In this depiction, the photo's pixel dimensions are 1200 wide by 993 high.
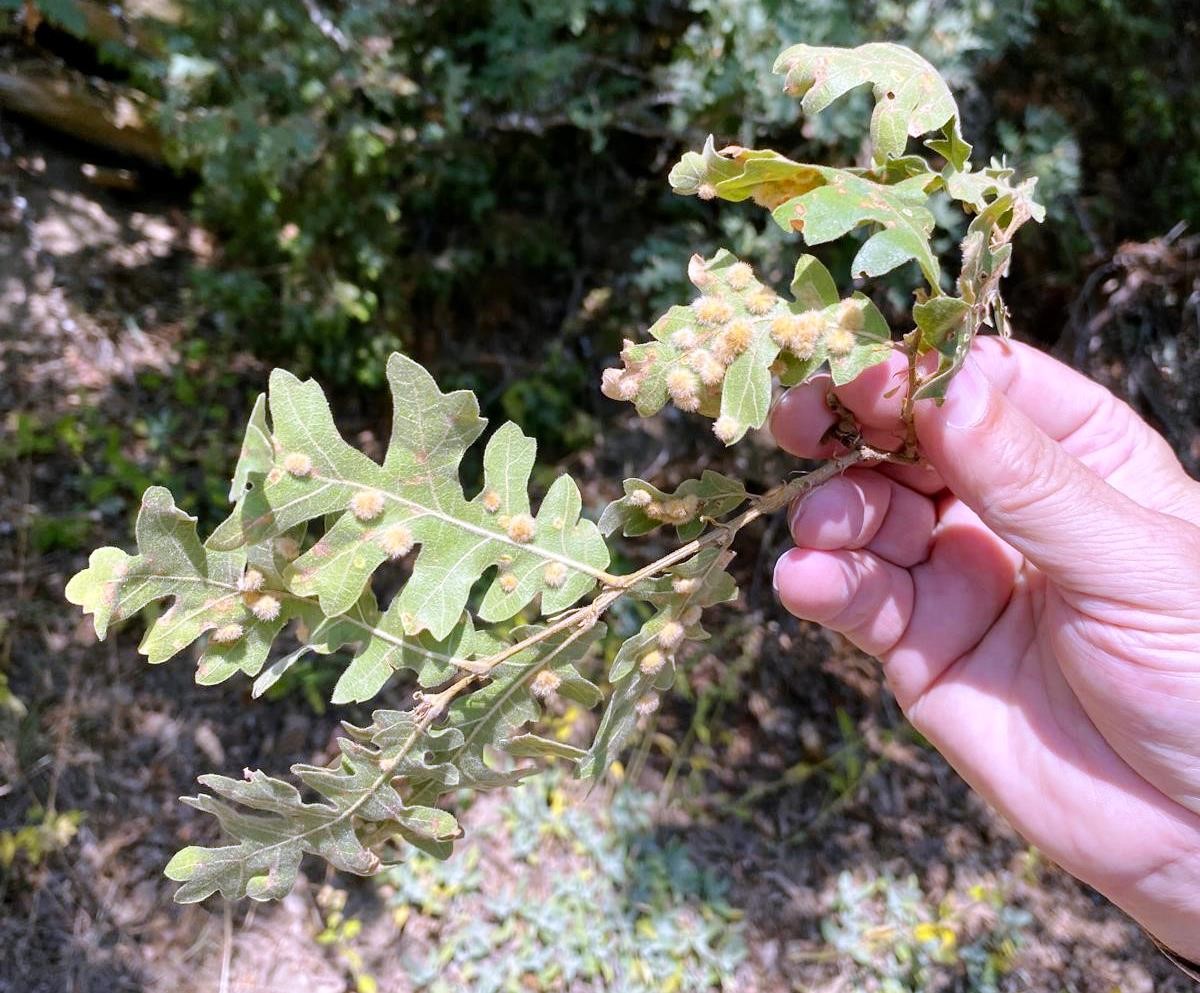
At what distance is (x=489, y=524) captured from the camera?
1.62 meters

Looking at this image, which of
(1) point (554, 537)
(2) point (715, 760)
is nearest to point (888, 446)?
(1) point (554, 537)

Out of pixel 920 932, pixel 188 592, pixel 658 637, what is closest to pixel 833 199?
pixel 658 637

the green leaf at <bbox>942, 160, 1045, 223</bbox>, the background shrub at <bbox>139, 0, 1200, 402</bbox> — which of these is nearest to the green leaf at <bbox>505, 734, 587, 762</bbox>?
the green leaf at <bbox>942, 160, 1045, 223</bbox>

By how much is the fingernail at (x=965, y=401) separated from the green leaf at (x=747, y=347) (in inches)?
8.7

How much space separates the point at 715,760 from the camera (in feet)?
11.9

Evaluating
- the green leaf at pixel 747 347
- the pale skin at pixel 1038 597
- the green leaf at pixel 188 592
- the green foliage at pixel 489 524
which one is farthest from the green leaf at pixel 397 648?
the pale skin at pixel 1038 597

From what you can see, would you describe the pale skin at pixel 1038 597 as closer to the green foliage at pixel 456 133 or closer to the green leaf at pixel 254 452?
the green leaf at pixel 254 452

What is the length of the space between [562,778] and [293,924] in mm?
1145

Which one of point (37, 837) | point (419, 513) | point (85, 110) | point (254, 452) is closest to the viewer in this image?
point (254, 452)

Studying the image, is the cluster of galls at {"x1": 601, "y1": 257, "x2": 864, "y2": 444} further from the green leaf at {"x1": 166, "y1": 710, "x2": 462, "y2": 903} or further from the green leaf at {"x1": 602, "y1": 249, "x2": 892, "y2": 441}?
the green leaf at {"x1": 166, "y1": 710, "x2": 462, "y2": 903}

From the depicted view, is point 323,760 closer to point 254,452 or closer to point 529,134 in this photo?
point 254,452

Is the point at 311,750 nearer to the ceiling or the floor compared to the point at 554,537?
nearer to the floor

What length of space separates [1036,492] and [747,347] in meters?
0.68

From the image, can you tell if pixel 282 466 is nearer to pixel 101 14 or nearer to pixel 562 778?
pixel 562 778
